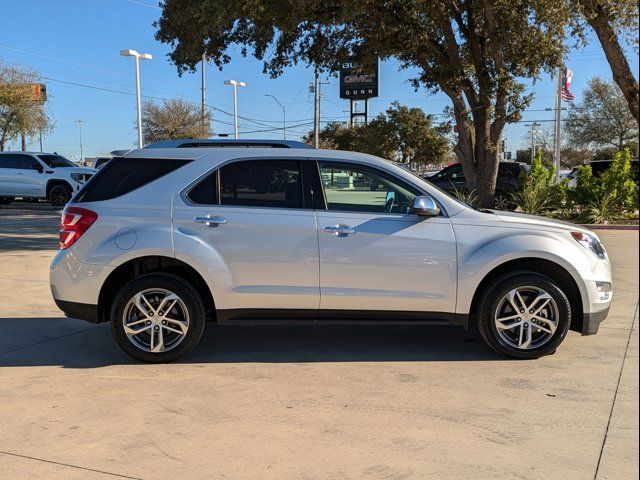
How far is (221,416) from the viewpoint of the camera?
3965 millimetres

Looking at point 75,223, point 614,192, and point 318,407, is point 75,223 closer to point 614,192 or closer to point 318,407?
point 318,407

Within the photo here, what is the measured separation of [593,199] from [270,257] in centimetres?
1369

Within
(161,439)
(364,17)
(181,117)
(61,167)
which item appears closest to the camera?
(161,439)

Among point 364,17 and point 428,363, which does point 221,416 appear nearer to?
point 428,363

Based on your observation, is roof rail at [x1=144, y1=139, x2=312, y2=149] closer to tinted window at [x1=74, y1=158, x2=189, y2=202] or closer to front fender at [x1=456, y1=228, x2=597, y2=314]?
tinted window at [x1=74, y1=158, x2=189, y2=202]

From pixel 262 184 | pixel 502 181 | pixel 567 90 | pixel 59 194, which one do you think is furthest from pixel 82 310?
pixel 567 90

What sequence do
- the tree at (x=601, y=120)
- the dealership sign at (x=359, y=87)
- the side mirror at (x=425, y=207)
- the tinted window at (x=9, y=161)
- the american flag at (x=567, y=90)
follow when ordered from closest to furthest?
the side mirror at (x=425, y=207), the tinted window at (x=9, y=161), the american flag at (x=567, y=90), the tree at (x=601, y=120), the dealership sign at (x=359, y=87)

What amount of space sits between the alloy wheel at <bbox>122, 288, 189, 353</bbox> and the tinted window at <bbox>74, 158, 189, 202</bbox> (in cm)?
95

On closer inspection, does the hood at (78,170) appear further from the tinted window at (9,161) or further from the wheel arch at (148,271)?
the wheel arch at (148,271)

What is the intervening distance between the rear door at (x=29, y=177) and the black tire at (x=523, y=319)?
66.5 feet

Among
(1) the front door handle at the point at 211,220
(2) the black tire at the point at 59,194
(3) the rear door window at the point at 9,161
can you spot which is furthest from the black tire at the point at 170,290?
(3) the rear door window at the point at 9,161

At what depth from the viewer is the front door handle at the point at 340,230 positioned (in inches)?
193

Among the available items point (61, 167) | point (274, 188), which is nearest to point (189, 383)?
point (274, 188)

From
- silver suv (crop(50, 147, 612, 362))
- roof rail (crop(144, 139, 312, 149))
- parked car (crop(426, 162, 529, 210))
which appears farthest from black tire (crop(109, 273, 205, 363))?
parked car (crop(426, 162, 529, 210))
